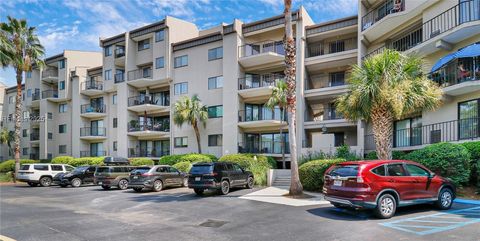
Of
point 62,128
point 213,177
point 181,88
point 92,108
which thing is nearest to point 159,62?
point 181,88

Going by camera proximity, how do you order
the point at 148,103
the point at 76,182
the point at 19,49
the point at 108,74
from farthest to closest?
the point at 108,74
the point at 148,103
the point at 19,49
the point at 76,182

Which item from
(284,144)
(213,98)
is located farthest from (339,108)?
(213,98)

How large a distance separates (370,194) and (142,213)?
7908mm

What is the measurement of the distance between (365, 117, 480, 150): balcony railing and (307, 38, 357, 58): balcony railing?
8.73 m

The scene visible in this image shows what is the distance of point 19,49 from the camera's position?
32.2 meters

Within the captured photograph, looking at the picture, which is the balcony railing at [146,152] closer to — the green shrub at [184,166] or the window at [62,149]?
the green shrub at [184,166]

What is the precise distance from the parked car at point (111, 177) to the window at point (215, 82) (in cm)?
1181

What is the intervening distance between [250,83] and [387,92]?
17.4m

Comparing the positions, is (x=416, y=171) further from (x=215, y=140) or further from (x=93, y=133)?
(x=93, y=133)

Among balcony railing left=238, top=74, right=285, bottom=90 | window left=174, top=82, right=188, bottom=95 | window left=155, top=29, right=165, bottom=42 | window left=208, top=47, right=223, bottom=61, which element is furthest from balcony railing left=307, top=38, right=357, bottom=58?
window left=155, top=29, right=165, bottom=42

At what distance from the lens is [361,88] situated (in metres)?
15.4

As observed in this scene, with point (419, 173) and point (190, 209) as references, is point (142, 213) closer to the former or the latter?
point (190, 209)

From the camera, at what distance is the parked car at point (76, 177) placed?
25688mm

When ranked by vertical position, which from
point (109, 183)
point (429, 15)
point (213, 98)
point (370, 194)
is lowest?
point (109, 183)
